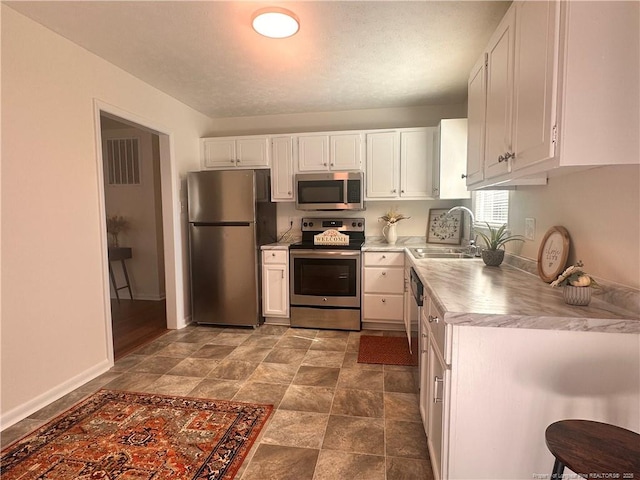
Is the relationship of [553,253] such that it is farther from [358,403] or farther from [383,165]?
[383,165]

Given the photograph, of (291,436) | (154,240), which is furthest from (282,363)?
(154,240)

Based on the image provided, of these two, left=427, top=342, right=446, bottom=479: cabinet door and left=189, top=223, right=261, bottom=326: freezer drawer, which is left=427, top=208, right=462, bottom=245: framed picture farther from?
left=427, top=342, right=446, bottom=479: cabinet door

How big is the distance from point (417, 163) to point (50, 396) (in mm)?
3636

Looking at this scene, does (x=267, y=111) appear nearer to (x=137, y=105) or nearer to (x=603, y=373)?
(x=137, y=105)

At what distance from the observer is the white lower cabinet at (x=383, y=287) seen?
3.36m

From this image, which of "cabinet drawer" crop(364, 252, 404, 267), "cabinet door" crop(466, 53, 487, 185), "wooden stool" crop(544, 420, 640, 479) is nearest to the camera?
"wooden stool" crop(544, 420, 640, 479)

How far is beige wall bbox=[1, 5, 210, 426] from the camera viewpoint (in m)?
1.96

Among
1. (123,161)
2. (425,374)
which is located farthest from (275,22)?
(123,161)

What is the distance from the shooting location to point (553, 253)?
1662 mm

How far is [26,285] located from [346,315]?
8.43 ft

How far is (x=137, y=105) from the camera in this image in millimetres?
2951

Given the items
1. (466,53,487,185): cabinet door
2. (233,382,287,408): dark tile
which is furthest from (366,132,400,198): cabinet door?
(233,382,287,408): dark tile

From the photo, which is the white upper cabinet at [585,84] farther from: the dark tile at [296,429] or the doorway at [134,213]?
the doorway at [134,213]

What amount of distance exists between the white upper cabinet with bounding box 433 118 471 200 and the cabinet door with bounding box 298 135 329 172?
3.92 feet
